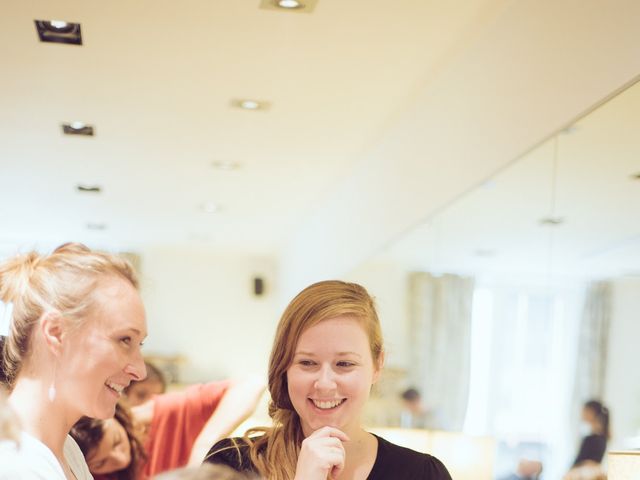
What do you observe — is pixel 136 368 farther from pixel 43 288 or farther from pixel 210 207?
pixel 210 207

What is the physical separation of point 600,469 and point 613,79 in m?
1.22

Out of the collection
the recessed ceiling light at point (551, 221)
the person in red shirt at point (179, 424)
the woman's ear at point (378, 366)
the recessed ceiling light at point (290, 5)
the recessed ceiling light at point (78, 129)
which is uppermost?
the recessed ceiling light at point (290, 5)

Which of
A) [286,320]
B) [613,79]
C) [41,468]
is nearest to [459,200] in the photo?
[613,79]

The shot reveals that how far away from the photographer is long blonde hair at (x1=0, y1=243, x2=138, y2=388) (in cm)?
167

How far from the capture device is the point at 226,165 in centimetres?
670

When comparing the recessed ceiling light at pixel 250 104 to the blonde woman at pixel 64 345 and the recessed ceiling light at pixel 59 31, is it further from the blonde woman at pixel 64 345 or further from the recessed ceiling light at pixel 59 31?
the blonde woman at pixel 64 345

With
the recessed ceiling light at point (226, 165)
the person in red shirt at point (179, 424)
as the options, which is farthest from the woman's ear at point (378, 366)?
the recessed ceiling light at point (226, 165)

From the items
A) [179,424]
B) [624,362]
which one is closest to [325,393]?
[179,424]

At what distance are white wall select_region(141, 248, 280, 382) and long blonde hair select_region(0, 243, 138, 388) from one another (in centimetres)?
861

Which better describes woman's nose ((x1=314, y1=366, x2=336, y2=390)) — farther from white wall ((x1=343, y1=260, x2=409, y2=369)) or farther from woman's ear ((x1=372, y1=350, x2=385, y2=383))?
white wall ((x1=343, y1=260, x2=409, y2=369))

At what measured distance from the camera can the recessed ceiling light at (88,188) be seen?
744 centimetres

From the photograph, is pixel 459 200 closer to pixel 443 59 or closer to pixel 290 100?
pixel 443 59

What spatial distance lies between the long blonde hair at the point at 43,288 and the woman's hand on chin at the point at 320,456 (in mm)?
423

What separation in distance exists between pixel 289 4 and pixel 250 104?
1.42m
